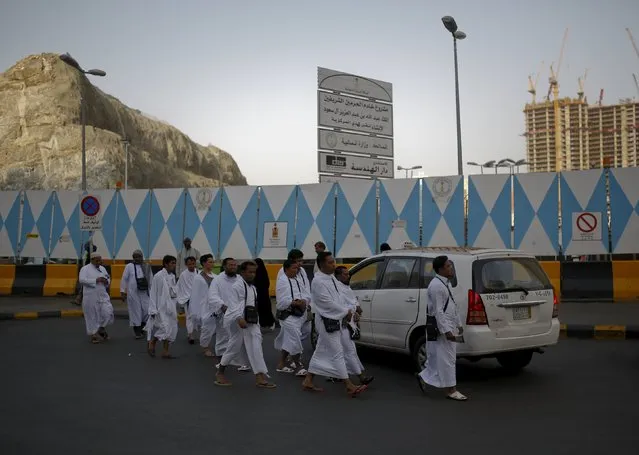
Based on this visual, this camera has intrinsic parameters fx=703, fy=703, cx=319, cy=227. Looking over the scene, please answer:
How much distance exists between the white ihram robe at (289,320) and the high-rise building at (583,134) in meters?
186

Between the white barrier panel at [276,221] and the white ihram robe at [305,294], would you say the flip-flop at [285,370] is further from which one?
the white barrier panel at [276,221]

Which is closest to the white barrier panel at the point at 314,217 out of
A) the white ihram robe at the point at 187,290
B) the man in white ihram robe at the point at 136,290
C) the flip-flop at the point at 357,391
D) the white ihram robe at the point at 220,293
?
the white ihram robe at the point at 187,290

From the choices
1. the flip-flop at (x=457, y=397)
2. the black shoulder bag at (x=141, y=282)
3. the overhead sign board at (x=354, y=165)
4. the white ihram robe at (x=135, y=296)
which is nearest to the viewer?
the flip-flop at (x=457, y=397)

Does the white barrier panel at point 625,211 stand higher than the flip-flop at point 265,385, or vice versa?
the white barrier panel at point 625,211

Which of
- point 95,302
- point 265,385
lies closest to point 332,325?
point 265,385

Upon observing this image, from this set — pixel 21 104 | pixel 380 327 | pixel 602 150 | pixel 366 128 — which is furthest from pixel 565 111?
pixel 380 327

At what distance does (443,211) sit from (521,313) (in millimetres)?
10178

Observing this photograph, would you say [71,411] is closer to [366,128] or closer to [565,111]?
[366,128]

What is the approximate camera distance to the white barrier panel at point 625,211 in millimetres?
16875

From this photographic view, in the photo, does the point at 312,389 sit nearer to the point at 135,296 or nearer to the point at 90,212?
the point at 135,296

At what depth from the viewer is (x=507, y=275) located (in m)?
8.55

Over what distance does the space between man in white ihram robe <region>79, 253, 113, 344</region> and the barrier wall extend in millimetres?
7530

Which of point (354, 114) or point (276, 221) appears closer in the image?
point (276, 221)

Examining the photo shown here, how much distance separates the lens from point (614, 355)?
10445 mm
